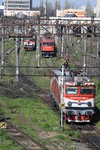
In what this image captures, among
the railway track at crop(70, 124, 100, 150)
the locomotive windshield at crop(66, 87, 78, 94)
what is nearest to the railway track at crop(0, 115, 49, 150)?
the railway track at crop(70, 124, 100, 150)

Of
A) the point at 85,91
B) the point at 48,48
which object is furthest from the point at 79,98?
the point at 48,48

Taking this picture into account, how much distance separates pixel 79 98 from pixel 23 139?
3.28 m

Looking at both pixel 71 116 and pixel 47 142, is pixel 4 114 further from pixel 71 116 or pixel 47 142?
pixel 47 142

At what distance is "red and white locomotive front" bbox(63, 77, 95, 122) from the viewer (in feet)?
54.2

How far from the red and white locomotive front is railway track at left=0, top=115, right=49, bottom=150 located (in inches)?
87.2

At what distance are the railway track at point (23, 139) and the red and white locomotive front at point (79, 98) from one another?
221cm

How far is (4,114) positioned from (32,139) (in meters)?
4.52

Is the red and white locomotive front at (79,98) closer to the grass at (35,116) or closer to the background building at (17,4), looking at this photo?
the grass at (35,116)

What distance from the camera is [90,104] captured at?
16625 mm

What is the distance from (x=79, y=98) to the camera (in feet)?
54.4

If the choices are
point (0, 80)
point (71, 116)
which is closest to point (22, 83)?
point (0, 80)

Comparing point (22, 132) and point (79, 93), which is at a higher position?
point (79, 93)

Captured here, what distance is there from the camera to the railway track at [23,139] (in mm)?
13367

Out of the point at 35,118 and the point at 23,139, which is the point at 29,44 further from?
the point at 23,139
